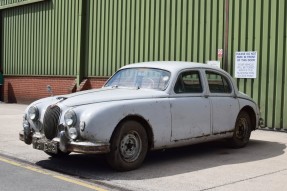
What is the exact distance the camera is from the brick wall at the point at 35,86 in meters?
17.5

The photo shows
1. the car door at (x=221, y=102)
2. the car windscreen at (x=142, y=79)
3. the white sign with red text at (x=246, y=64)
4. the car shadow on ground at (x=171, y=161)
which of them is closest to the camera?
the car shadow on ground at (x=171, y=161)

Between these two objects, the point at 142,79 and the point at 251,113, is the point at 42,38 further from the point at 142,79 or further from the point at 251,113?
the point at 142,79

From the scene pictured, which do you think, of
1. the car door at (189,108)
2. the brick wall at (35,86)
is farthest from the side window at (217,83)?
the brick wall at (35,86)

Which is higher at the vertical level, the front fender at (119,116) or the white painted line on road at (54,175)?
the front fender at (119,116)

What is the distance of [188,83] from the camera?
8.00 metres

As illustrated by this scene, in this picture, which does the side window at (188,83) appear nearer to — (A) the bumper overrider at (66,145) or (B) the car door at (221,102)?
(B) the car door at (221,102)

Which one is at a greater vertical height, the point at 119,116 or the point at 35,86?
the point at 119,116

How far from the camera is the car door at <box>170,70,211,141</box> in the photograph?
297 inches

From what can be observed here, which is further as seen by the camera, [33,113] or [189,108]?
[189,108]

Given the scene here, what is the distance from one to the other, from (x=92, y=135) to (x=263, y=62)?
6784 millimetres

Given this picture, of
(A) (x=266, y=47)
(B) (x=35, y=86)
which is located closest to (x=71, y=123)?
(A) (x=266, y=47)

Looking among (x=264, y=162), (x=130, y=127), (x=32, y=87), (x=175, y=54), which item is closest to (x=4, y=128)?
(x=175, y=54)

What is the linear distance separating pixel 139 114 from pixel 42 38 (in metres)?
13.9

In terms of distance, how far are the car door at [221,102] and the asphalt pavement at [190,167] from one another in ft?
1.76
